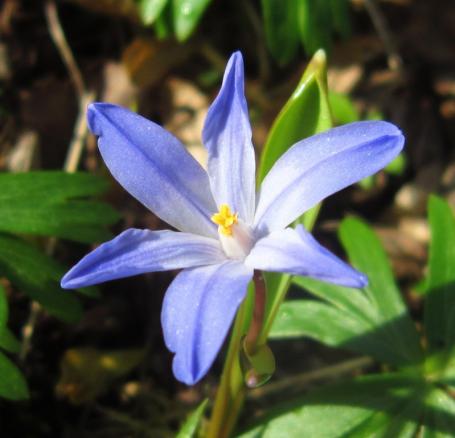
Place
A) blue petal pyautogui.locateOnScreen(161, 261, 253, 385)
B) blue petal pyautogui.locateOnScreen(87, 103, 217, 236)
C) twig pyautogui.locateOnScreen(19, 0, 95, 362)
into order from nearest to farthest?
blue petal pyautogui.locateOnScreen(161, 261, 253, 385), blue petal pyautogui.locateOnScreen(87, 103, 217, 236), twig pyautogui.locateOnScreen(19, 0, 95, 362)

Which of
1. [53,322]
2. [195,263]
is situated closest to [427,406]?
[195,263]

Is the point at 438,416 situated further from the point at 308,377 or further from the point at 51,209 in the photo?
the point at 51,209

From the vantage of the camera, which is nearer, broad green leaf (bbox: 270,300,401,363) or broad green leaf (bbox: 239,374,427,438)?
broad green leaf (bbox: 239,374,427,438)

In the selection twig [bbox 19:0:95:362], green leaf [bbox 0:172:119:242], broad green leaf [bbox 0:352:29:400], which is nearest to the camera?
broad green leaf [bbox 0:352:29:400]

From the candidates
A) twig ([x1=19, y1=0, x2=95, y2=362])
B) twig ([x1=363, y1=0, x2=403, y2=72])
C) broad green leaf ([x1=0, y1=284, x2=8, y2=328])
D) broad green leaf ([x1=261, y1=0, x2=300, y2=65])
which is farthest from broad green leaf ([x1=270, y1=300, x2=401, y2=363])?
twig ([x1=363, y1=0, x2=403, y2=72])

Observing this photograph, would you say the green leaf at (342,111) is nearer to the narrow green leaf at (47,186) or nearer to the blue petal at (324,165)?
the narrow green leaf at (47,186)

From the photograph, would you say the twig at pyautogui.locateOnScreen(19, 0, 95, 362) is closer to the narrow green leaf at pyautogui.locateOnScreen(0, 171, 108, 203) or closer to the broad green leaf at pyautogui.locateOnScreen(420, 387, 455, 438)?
the narrow green leaf at pyautogui.locateOnScreen(0, 171, 108, 203)

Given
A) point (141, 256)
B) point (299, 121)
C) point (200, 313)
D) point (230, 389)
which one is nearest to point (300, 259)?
point (200, 313)
